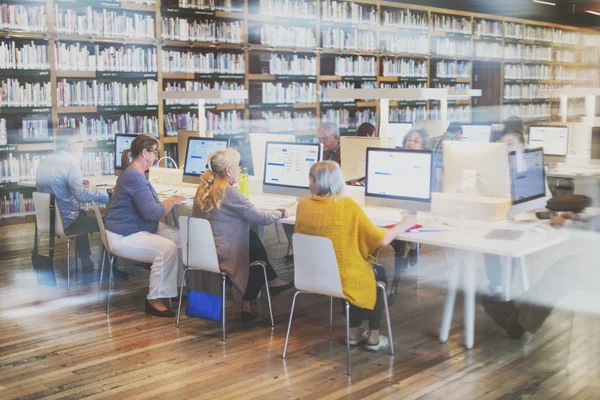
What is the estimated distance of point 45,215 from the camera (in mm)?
5797

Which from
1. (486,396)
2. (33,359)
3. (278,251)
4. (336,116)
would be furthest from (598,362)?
(336,116)

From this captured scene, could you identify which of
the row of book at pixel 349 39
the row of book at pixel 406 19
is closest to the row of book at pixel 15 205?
the row of book at pixel 349 39

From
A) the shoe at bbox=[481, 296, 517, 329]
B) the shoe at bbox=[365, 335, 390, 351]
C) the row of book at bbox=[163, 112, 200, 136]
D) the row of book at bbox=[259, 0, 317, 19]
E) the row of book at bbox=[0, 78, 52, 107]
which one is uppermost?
the row of book at bbox=[259, 0, 317, 19]

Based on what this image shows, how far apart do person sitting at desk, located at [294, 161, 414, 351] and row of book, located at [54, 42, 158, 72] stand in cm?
512

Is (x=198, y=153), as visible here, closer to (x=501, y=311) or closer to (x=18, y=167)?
(x=501, y=311)

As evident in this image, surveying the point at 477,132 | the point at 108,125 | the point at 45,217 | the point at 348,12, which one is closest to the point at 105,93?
the point at 108,125

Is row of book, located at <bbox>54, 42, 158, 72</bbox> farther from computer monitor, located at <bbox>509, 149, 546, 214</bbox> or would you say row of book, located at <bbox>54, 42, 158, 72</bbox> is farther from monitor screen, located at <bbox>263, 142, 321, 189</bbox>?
computer monitor, located at <bbox>509, 149, 546, 214</bbox>

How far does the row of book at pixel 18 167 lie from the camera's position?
26.5 ft

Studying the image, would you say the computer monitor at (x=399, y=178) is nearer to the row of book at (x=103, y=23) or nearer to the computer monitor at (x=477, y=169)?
the computer monitor at (x=477, y=169)

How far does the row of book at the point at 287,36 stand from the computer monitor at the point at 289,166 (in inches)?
189

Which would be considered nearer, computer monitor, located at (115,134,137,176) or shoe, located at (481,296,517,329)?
shoe, located at (481,296,517,329)

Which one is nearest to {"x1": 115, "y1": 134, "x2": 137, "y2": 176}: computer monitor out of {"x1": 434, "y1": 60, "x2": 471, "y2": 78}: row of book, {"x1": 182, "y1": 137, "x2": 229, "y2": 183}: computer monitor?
{"x1": 182, "y1": 137, "x2": 229, "y2": 183}: computer monitor

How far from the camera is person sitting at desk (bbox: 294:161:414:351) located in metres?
3.95

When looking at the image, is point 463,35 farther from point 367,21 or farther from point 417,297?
point 417,297
